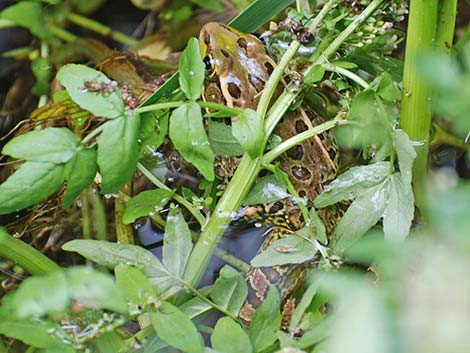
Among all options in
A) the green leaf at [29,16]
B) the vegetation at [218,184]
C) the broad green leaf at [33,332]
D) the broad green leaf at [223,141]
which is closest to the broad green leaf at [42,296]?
the vegetation at [218,184]

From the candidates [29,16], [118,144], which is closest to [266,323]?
[118,144]

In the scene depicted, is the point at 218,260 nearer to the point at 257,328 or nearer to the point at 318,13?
the point at 257,328

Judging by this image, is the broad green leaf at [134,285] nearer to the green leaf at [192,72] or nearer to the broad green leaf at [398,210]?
the green leaf at [192,72]

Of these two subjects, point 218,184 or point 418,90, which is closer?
point 418,90

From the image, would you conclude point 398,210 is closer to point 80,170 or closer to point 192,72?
point 192,72

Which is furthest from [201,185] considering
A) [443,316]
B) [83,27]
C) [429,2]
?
[443,316]

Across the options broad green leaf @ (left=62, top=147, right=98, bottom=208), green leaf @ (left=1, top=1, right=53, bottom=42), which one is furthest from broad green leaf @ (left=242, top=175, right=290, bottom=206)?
green leaf @ (left=1, top=1, right=53, bottom=42)

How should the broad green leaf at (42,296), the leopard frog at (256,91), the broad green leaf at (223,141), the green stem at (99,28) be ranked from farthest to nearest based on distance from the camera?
the green stem at (99,28) → the leopard frog at (256,91) → the broad green leaf at (223,141) → the broad green leaf at (42,296)
